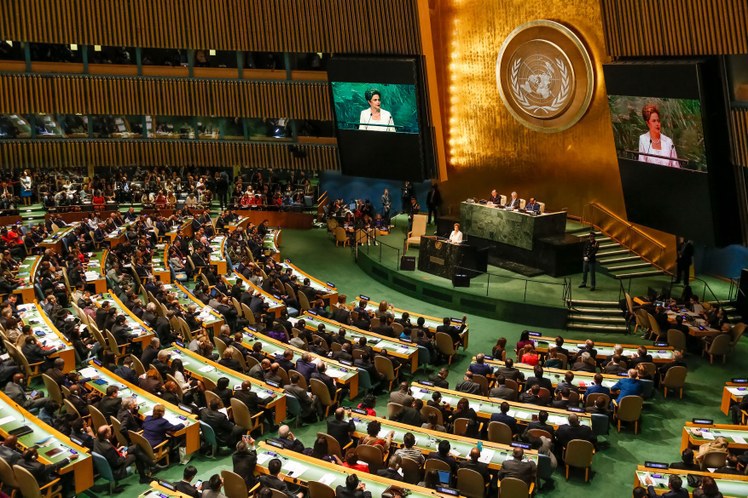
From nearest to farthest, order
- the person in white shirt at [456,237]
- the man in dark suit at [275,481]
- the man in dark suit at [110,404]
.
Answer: the man in dark suit at [275,481], the man in dark suit at [110,404], the person in white shirt at [456,237]

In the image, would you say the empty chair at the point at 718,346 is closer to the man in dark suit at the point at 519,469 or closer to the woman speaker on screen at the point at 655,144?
the woman speaker on screen at the point at 655,144

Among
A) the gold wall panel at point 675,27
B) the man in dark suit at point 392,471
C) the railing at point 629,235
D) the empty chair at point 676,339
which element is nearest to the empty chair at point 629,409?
the empty chair at point 676,339

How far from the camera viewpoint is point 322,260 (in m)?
24.3

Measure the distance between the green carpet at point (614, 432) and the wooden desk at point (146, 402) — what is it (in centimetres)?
50

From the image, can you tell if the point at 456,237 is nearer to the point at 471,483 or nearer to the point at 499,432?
the point at 499,432

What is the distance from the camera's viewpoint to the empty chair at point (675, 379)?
44.7 ft

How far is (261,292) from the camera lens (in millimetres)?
17938

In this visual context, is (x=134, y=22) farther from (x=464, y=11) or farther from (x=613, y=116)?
(x=613, y=116)

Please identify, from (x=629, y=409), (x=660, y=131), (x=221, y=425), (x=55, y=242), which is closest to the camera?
(x=221, y=425)

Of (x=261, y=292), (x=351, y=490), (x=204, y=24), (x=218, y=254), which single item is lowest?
(x=351, y=490)

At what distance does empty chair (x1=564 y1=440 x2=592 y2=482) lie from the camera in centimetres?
1072

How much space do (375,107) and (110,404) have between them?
49.7 ft

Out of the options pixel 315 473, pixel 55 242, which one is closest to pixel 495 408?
pixel 315 473

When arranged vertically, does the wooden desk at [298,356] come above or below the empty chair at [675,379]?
above
